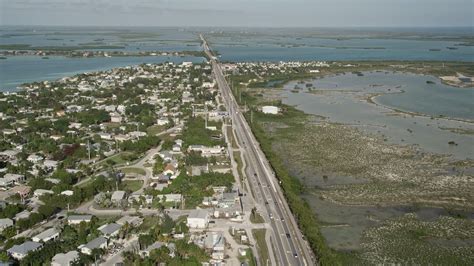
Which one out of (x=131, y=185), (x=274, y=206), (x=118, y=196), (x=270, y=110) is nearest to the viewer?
(x=274, y=206)

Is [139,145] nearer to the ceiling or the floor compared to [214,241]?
nearer to the ceiling

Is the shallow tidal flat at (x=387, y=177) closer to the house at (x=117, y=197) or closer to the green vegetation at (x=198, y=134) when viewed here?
the green vegetation at (x=198, y=134)

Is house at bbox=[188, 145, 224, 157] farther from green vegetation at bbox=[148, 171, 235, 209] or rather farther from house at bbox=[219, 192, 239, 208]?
house at bbox=[219, 192, 239, 208]

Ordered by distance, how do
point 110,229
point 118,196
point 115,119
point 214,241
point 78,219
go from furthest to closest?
point 115,119 < point 118,196 < point 78,219 < point 110,229 < point 214,241

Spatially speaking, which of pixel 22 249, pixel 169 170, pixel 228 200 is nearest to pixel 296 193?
pixel 228 200

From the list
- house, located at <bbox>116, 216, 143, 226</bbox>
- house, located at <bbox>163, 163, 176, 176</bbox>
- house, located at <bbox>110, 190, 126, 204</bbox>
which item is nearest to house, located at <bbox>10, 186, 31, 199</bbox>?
house, located at <bbox>110, 190, 126, 204</bbox>

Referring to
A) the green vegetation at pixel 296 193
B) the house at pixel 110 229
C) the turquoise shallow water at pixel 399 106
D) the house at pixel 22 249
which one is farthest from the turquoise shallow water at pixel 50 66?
the house at pixel 110 229

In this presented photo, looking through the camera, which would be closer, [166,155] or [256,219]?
[256,219]

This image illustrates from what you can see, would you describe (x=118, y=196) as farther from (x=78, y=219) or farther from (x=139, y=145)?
(x=139, y=145)
